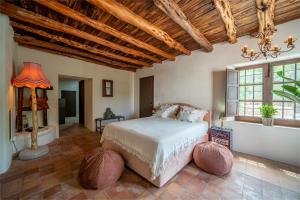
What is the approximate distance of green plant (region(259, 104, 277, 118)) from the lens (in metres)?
2.54

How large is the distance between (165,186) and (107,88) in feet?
12.9

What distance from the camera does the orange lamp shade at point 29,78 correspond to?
2.29m

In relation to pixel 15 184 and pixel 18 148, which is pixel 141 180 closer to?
pixel 15 184

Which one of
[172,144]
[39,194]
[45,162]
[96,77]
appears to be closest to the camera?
[39,194]

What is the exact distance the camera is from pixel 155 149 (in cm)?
171

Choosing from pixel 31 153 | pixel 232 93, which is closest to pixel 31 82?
pixel 31 153

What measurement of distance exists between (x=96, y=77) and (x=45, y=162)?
296cm

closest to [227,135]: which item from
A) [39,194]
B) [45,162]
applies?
[39,194]

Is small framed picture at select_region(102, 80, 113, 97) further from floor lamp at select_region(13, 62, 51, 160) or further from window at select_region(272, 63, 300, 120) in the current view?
window at select_region(272, 63, 300, 120)

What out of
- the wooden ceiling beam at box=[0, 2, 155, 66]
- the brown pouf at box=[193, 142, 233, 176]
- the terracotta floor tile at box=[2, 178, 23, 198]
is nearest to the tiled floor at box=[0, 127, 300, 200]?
the terracotta floor tile at box=[2, 178, 23, 198]

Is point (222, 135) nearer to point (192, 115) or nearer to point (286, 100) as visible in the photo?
point (192, 115)

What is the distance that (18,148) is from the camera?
2.74m

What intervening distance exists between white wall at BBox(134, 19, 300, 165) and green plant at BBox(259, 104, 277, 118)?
10.5 inches

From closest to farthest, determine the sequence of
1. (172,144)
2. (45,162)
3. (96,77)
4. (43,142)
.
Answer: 1. (172,144)
2. (45,162)
3. (43,142)
4. (96,77)
